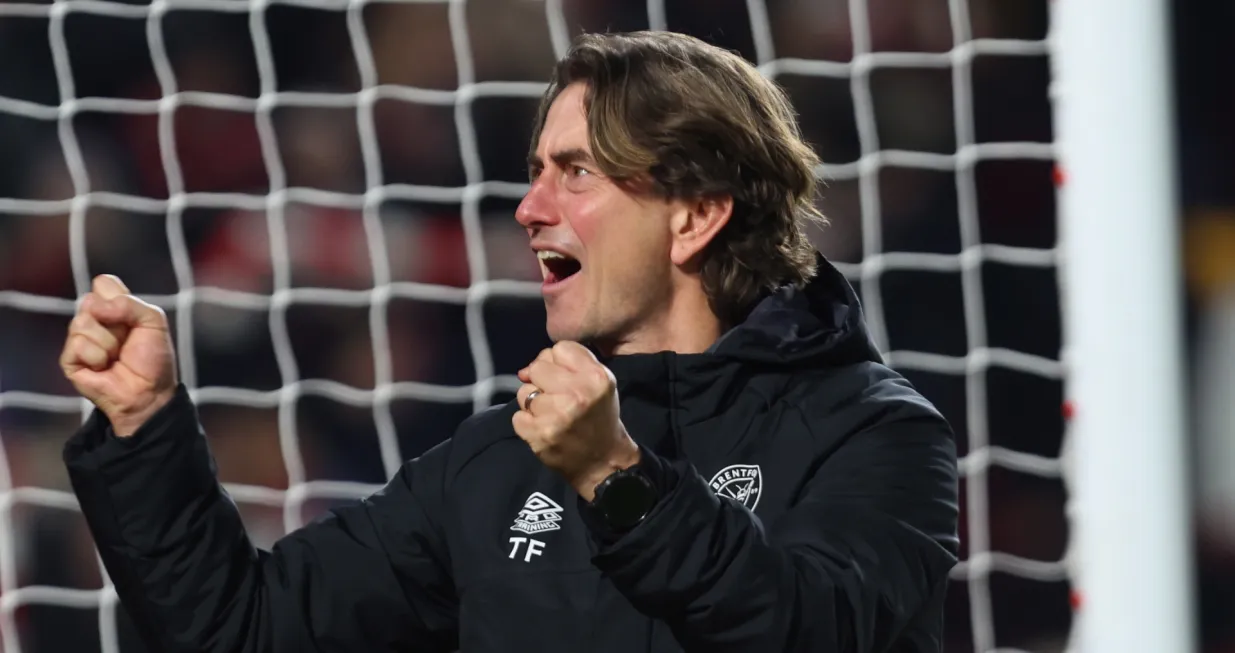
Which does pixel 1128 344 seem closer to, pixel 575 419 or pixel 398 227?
pixel 575 419

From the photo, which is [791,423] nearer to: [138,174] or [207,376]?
[207,376]

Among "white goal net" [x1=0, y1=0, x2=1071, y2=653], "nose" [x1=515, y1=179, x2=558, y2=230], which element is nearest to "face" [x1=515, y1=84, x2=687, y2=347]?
"nose" [x1=515, y1=179, x2=558, y2=230]

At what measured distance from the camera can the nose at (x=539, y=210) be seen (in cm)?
144

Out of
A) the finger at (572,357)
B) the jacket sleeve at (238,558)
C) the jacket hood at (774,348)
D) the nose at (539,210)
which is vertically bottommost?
the jacket sleeve at (238,558)

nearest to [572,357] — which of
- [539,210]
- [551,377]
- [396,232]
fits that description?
[551,377]

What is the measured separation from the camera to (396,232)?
8.52 ft

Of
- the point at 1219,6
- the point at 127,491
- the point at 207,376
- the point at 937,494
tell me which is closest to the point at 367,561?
the point at 127,491

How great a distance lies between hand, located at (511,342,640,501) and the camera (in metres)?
0.99

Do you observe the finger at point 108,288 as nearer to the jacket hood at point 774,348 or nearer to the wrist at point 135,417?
the wrist at point 135,417

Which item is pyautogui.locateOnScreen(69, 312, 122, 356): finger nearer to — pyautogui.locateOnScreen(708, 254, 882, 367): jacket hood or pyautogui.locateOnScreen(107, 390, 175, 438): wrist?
pyautogui.locateOnScreen(107, 390, 175, 438): wrist

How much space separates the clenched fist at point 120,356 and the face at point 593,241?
0.35 meters

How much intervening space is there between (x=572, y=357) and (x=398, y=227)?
5.39ft

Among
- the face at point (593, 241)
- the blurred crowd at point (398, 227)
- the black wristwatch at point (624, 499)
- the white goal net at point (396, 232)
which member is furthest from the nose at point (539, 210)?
the blurred crowd at point (398, 227)

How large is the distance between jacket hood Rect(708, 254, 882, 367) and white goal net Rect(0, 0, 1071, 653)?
3.19ft
